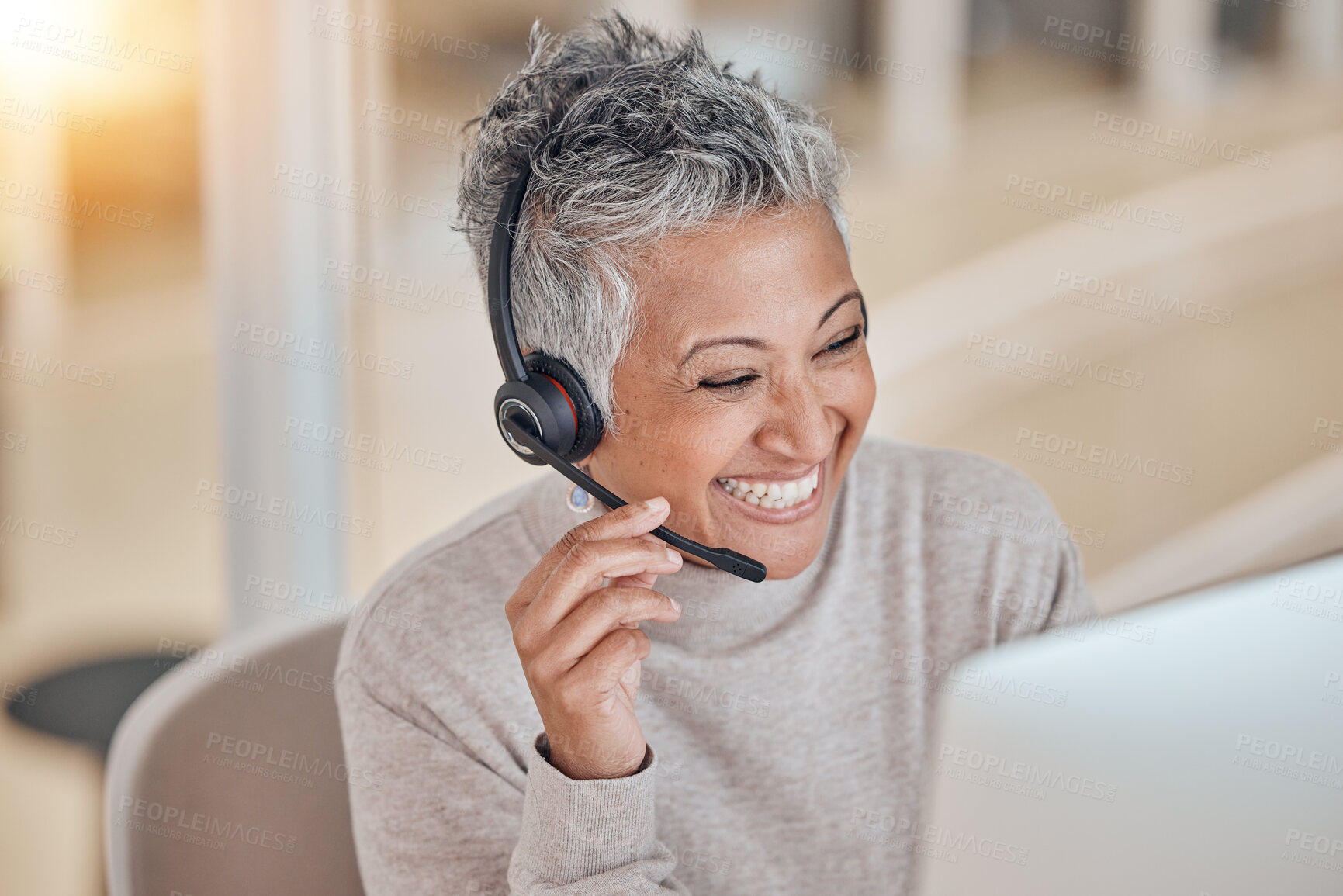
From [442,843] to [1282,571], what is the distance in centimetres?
79

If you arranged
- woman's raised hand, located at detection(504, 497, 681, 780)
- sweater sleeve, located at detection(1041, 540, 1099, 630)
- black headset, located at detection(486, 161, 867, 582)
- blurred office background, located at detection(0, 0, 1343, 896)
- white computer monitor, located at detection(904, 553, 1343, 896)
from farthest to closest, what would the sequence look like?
blurred office background, located at detection(0, 0, 1343, 896), sweater sleeve, located at detection(1041, 540, 1099, 630), black headset, located at detection(486, 161, 867, 582), woman's raised hand, located at detection(504, 497, 681, 780), white computer monitor, located at detection(904, 553, 1343, 896)

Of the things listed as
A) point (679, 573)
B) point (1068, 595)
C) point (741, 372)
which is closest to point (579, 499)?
point (679, 573)

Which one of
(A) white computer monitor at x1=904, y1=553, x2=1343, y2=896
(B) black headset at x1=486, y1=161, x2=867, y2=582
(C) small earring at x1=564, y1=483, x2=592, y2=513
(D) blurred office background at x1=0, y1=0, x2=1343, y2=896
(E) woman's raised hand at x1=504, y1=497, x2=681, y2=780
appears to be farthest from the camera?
(D) blurred office background at x1=0, y1=0, x2=1343, y2=896

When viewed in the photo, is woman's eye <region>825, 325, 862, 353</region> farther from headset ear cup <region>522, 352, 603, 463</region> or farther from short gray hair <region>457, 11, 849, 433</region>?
headset ear cup <region>522, 352, 603, 463</region>

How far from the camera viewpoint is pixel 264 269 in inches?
80.9

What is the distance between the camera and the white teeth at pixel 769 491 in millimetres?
1078

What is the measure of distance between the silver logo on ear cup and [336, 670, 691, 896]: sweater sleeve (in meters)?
0.27

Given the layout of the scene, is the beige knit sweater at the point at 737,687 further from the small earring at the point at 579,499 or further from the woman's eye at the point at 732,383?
the woman's eye at the point at 732,383

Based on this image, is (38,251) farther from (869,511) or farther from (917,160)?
(917,160)

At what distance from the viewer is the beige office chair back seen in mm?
1058

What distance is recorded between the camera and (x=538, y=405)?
1.00 m

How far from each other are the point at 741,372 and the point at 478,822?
0.52 metres

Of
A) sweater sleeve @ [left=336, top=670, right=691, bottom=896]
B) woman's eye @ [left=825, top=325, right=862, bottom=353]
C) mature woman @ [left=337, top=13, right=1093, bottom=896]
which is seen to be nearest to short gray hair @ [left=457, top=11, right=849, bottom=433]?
mature woman @ [left=337, top=13, right=1093, bottom=896]

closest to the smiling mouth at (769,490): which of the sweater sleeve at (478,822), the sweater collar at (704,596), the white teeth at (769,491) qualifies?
the white teeth at (769,491)
